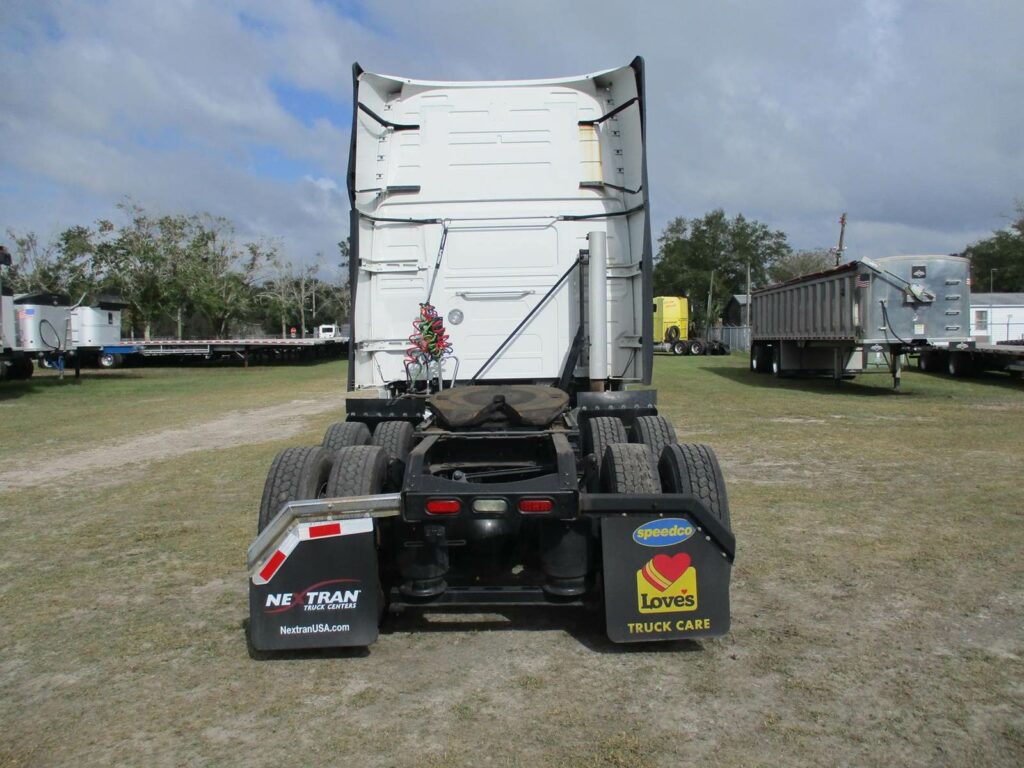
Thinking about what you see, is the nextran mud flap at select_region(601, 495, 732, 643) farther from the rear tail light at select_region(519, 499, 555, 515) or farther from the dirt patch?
the dirt patch

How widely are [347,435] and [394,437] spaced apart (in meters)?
0.34

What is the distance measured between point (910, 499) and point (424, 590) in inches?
205

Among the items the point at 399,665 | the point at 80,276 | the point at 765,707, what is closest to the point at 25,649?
the point at 399,665

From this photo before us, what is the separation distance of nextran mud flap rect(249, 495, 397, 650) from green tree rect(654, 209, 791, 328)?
85.1 meters

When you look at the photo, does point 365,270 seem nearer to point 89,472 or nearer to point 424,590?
point 424,590

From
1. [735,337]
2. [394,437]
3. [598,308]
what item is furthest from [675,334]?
[394,437]

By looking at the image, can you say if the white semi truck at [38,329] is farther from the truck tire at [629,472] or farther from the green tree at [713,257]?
the green tree at [713,257]

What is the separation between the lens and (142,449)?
12.4m

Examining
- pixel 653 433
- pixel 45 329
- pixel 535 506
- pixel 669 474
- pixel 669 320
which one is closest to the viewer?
pixel 535 506

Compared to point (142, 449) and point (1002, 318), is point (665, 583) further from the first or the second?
point (1002, 318)

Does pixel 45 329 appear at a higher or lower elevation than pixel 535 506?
higher

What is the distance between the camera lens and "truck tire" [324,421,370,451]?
241 inches

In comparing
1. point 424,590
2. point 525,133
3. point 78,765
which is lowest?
point 78,765

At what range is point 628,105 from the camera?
725 cm
